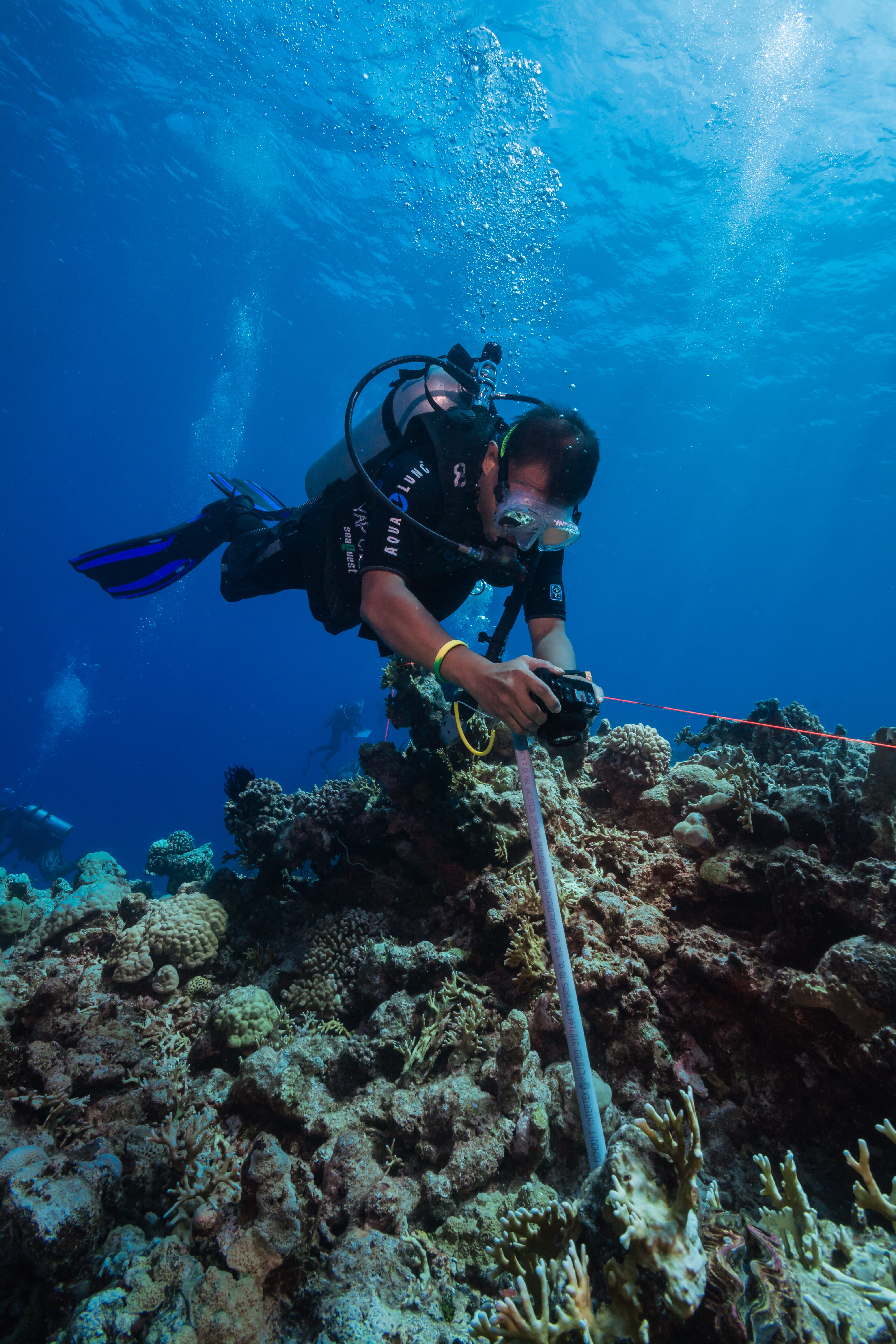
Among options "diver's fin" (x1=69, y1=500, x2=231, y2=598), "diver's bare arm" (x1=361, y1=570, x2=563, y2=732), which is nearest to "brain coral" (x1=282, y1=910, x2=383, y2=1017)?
"diver's bare arm" (x1=361, y1=570, x2=563, y2=732)

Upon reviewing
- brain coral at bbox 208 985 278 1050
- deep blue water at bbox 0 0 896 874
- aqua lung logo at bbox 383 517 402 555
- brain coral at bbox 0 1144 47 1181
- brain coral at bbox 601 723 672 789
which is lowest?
brain coral at bbox 0 1144 47 1181

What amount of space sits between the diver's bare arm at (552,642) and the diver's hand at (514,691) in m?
1.36

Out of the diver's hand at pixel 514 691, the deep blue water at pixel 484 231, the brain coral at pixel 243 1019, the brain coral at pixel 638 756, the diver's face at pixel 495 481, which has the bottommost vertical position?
the brain coral at pixel 243 1019

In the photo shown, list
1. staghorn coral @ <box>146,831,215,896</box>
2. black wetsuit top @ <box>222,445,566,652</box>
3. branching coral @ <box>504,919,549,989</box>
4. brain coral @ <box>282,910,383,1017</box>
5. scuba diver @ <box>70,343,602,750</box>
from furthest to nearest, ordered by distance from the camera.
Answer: staghorn coral @ <box>146,831,215,896</box>
brain coral @ <box>282,910,383,1017</box>
branching coral @ <box>504,919,549,989</box>
black wetsuit top @ <box>222,445,566,652</box>
scuba diver @ <box>70,343,602,750</box>

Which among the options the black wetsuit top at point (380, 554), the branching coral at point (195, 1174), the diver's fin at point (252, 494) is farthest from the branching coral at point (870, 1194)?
the diver's fin at point (252, 494)

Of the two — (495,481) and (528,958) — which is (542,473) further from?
(528,958)

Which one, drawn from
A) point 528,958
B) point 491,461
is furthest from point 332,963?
point 491,461

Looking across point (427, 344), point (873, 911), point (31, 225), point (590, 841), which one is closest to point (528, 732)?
point (873, 911)

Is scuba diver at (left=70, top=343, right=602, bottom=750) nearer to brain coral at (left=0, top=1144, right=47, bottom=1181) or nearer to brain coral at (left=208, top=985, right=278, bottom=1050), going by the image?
brain coral at (left=208, top=985, right=278, bottom=1050)

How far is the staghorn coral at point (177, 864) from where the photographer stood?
30.1ft

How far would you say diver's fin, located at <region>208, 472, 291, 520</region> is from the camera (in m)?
6.09

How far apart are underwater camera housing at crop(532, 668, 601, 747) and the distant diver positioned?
769 inches

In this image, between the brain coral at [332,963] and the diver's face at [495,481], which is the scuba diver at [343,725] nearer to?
the brain coral at [332,963]

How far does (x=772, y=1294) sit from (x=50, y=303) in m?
70.8
